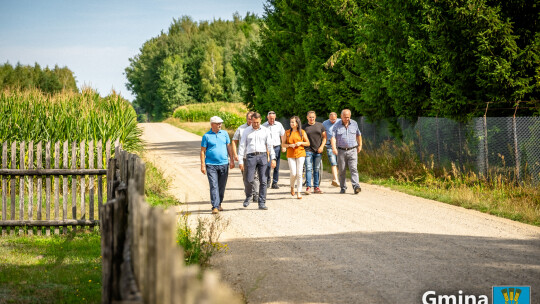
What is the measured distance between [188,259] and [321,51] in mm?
18406

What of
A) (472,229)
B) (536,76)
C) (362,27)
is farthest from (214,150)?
(362,27)

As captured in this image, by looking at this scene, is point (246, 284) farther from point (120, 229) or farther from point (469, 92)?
point (469, 92)

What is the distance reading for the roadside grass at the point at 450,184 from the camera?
38.0 feet

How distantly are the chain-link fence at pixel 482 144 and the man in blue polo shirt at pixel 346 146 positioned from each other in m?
2.82

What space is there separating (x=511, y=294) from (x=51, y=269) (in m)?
5.73

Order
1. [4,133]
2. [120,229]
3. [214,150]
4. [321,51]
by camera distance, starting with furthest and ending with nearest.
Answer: [321,51] < [4,133] < [214,150] < [120,229]

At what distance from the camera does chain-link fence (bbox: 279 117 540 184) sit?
1345 centimetres

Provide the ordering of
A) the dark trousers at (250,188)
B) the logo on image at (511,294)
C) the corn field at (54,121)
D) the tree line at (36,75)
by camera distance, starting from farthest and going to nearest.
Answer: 1. the tree line at (36,75)
2. the corn field at (54,121)
3. the dark trousers at (250,188)
4. the logo on image at (511,294)

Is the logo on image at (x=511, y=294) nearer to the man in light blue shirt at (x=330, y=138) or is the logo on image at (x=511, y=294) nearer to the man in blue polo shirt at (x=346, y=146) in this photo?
the man in blue polo shirt at (x=346, y=146)

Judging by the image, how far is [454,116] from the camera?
623 inches


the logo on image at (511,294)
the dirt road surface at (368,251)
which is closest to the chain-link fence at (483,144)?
the dirt road surface at (368,251)

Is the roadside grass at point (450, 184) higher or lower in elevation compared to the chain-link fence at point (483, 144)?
lower

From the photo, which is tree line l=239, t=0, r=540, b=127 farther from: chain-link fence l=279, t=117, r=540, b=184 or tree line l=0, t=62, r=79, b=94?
tree line l=0, t=62, r=79, b=94

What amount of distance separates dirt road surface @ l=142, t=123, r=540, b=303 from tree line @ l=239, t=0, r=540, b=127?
3.94 meters
